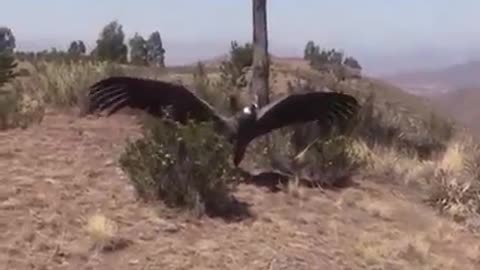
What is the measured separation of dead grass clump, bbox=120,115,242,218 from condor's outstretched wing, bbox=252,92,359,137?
132cm

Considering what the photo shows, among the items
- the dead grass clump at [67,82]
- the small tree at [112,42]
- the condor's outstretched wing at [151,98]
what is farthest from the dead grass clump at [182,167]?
the small tree at [112,42]

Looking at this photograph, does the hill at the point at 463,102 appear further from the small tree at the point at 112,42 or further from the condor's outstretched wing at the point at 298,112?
the condor's outstretched wing at the point at 298,112

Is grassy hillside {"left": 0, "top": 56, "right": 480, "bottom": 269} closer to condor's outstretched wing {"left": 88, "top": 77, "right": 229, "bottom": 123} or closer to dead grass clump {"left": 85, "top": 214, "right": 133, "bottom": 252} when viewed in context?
dead grass clump {"left": 85, "top": 214, "right": 133, "bottom": 252}

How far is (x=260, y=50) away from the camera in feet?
56.8

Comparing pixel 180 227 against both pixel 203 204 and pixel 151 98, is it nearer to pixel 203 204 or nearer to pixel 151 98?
pixel 203 204

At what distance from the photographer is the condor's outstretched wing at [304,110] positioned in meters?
14.6

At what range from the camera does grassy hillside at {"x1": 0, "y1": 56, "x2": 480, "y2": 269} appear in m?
11.3

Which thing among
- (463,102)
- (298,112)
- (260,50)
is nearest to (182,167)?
(298,112)

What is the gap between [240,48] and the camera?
29.7 meters

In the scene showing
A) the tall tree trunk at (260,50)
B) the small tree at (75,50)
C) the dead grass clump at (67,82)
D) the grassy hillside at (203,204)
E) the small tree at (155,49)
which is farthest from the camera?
the small tree at (155,49)

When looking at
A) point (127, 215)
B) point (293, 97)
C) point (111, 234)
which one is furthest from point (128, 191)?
point (293, 97)

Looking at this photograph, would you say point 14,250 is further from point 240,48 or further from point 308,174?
point 240,48

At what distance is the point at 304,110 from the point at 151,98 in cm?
220

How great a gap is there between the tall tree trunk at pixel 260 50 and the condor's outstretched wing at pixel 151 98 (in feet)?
10.0
